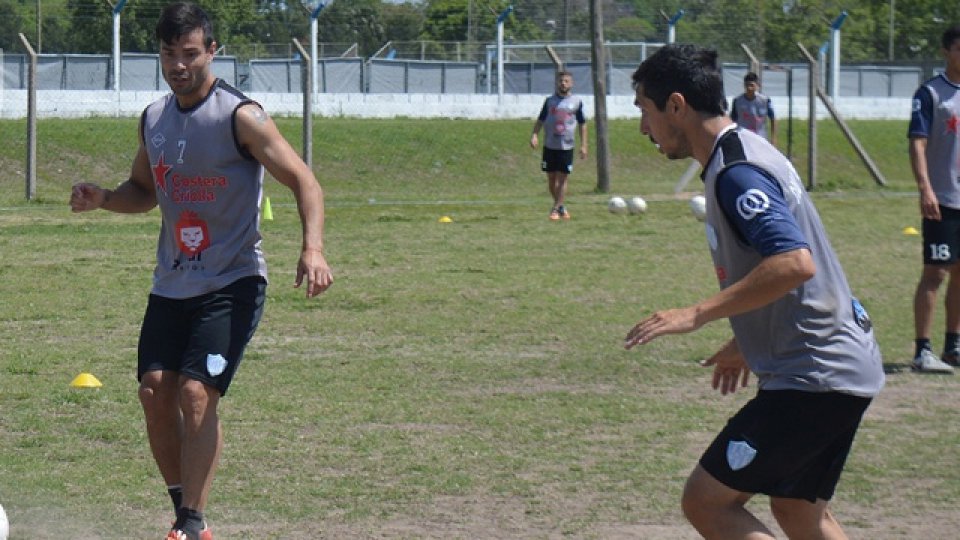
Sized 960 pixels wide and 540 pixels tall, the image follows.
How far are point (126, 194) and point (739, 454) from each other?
294 cm

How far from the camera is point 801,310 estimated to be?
13.4 feet

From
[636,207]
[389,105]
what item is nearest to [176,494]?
[636,207]

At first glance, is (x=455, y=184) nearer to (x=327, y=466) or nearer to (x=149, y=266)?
(x=149, y=266)

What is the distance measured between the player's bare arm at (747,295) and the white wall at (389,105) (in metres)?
23.0

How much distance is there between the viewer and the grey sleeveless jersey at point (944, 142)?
913 centimetres

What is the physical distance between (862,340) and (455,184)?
24520 mm

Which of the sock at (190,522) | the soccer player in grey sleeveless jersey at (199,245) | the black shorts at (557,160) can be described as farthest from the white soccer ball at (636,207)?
the sock at (190,522)

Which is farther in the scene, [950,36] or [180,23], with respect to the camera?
Answer: [950,36]

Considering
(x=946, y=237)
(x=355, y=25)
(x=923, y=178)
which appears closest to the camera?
(x=923, y=178)

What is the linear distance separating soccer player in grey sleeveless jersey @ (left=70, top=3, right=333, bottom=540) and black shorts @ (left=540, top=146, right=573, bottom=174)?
14.6 metres

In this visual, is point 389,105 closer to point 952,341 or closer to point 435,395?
point 952,341

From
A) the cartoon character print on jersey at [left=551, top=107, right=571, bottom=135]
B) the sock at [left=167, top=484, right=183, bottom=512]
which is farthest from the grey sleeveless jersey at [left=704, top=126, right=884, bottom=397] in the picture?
the cartoon character print on jersey at [left=551, top=107, right=571, bottom=135]

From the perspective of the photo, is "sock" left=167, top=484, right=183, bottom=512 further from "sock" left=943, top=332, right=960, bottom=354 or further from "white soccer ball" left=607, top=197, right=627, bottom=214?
"white soccer ball" left=607, top=197, right=627, bottom=214

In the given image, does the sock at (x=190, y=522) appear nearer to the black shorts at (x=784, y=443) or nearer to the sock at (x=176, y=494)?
the sock at (x=176, y=494)
